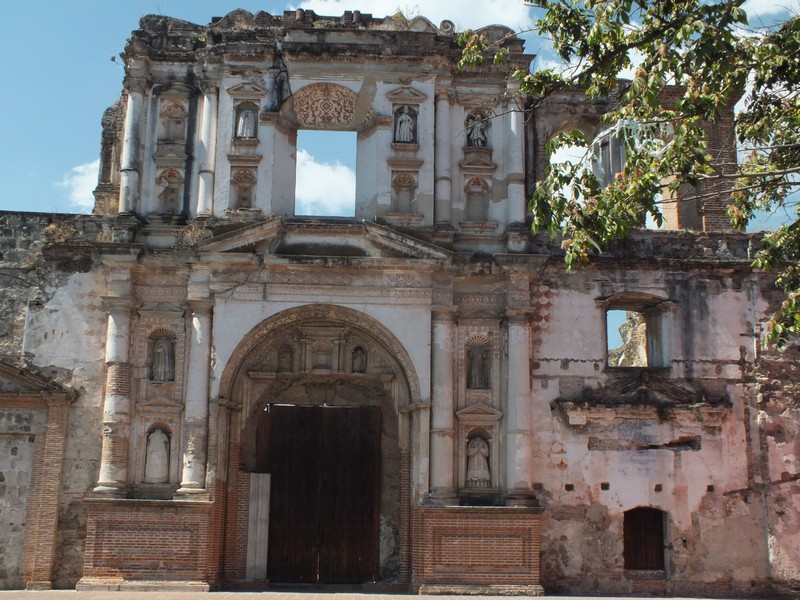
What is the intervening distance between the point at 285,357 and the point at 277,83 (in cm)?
518

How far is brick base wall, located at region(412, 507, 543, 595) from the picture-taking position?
17641 mm

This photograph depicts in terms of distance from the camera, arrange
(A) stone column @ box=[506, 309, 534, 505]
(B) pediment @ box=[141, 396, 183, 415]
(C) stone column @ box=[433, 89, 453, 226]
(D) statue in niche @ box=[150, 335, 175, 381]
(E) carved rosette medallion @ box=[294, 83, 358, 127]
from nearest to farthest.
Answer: (A) stone column @ box=[506, 309, 534, 505] < (B) pediment @ box=[141, 396, 183, 415] < (D) statue in niche @ box=[150, 335, 175, 381] < (C) stone column @ box=[433, 89, 453, 226] < (E) carved rosette medallion @ box=[294, 83, 358, 127]

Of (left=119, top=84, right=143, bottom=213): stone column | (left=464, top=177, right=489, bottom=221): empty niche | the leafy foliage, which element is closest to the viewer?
the leafy foliage

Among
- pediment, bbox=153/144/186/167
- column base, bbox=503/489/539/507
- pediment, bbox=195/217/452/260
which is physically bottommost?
column base, bbox=503/489/539/507

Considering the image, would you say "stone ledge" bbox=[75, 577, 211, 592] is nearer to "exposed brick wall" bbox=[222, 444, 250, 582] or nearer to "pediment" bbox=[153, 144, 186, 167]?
"exposed brick wall" bbox=[222, 444, 250, 582]

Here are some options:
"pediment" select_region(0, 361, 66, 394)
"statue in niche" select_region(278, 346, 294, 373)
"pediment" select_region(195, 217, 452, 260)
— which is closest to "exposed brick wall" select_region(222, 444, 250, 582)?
"statue in niche" select_region(278, 346, 294, 373)

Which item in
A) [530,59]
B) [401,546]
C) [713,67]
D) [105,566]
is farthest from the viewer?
[530,59]

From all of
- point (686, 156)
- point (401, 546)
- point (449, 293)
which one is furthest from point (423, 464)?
point (686, 156)

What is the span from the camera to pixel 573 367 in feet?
63.1

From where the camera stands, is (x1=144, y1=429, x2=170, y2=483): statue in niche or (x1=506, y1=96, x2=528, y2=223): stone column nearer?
(x1=144, y1=429, x2=170, y2=483): statue in niche

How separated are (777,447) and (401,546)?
7120 mm

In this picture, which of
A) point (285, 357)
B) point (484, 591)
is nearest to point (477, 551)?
point (484, 591)

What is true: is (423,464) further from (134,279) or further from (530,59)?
(530,59)

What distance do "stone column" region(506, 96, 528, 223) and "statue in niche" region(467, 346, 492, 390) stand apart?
2.50 metres
